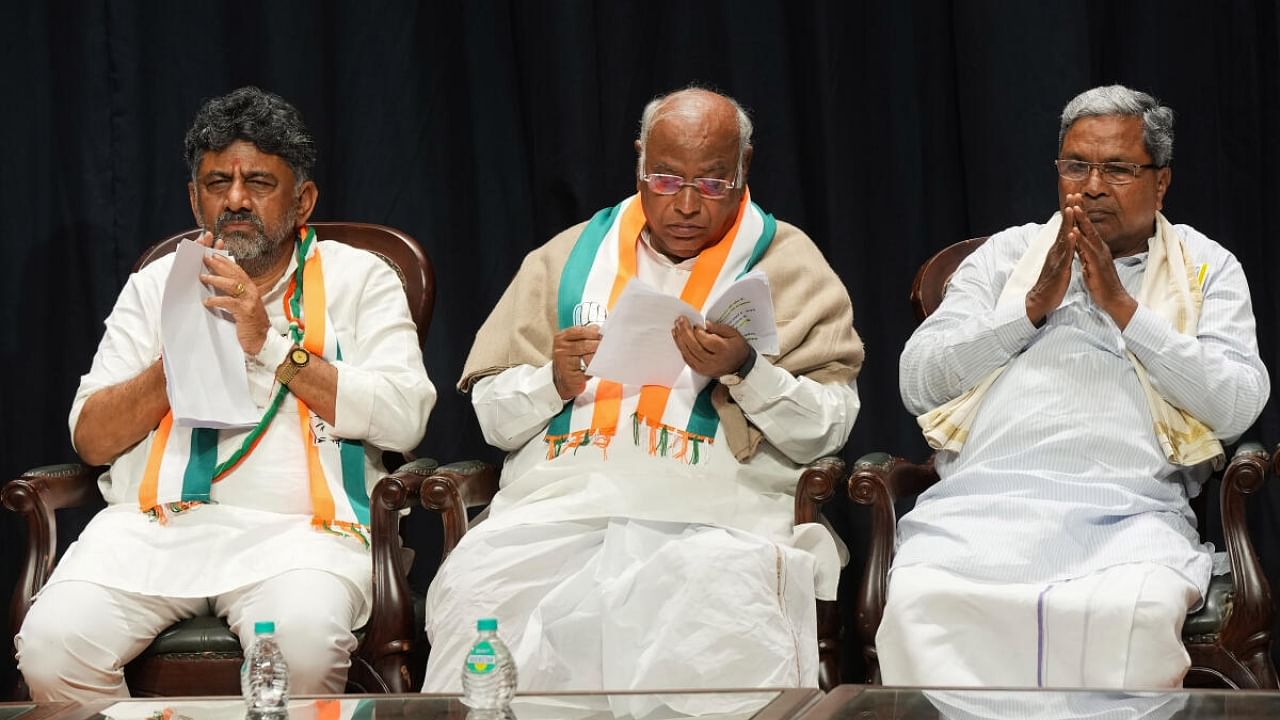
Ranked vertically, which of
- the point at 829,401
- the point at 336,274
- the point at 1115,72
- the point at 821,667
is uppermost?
the point at 1115,72

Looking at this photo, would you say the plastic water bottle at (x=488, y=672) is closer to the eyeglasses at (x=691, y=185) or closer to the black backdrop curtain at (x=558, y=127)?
the eyeglasses at (x=691, y=185)

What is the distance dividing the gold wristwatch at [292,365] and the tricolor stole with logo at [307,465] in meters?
0.07

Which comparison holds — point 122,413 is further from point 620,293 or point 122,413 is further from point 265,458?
point 620,293

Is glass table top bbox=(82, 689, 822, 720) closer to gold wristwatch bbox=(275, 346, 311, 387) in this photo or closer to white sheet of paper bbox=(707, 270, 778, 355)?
white sheet of paper bbox=(707, 270, 778, 355)

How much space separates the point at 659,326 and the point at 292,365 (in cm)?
80

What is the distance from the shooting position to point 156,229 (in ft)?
14.4

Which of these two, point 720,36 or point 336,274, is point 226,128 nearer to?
point 336,274

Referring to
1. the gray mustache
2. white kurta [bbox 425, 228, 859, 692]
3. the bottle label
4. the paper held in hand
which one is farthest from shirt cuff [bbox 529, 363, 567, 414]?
the bottle label

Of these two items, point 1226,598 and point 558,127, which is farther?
point 558,127

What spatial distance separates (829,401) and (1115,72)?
1.31m

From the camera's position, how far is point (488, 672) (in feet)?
7.16

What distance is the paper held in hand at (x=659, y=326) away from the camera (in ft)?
10.3

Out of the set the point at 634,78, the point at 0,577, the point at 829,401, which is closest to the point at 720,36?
the point at 634,78

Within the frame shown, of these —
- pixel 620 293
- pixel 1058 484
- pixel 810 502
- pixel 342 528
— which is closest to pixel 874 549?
pixel 810 502
